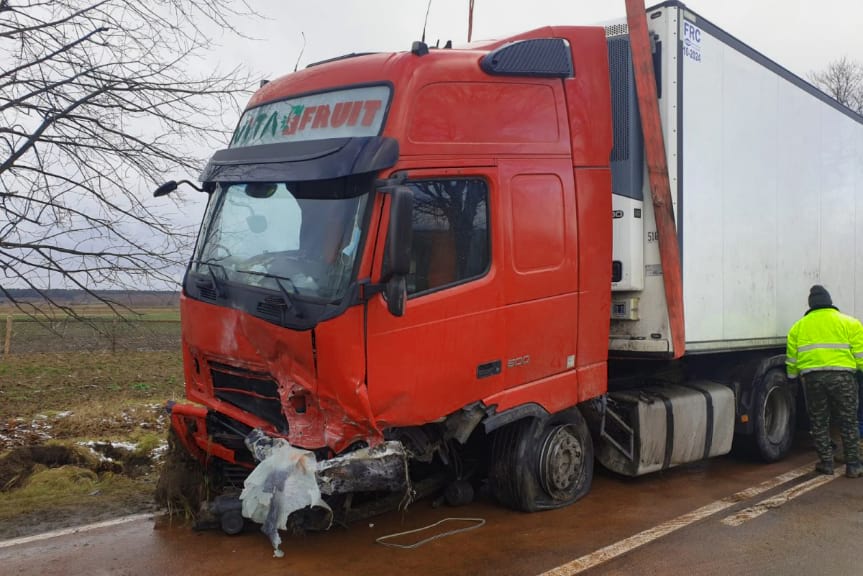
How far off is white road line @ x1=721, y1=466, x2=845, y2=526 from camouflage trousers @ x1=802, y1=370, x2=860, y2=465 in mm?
272

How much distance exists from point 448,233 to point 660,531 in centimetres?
250

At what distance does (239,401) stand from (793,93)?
611 cm

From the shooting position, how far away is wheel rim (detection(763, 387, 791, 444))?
7.60 metres

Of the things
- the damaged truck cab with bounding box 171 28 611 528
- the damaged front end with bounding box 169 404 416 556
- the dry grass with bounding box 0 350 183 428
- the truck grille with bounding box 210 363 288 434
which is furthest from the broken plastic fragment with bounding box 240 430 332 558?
the dry grass with bounding box 0 350 183 428

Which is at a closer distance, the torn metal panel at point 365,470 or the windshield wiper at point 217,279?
the torn metal panel at point 365,470

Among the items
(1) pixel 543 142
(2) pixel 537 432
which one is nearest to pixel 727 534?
(2) pixel 537 432

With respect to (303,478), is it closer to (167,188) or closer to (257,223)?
(257,223)

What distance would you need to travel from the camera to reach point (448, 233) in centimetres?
480

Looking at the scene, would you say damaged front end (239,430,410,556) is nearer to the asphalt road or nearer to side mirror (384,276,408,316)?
the asphalt road

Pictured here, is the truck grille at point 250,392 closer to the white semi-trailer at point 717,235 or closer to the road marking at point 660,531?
the road marking at point 660,531

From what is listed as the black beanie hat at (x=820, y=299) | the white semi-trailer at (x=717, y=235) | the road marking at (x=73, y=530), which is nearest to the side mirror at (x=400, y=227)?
the white semi-trailer at (x=717, y=235)

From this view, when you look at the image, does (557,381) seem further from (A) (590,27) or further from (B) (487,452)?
(A) (590,27)

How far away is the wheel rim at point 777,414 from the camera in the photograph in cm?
760

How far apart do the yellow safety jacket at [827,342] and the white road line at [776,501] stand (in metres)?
0.99
